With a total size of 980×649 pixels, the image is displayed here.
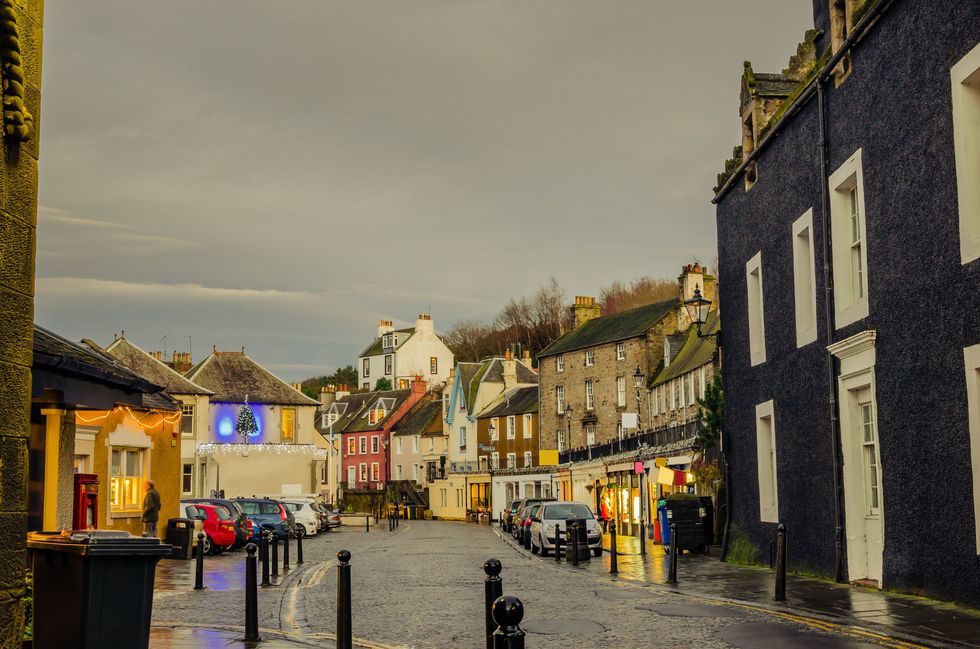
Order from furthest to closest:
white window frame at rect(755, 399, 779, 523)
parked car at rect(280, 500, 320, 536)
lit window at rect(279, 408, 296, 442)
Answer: lit window at rect(279, 408, 296, 442) < parked car at rect(280, 500, 320, 536) < white window frame at rect(755, 399, 779, 523)

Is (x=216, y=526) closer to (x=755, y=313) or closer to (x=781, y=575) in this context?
(x=755, y=313)

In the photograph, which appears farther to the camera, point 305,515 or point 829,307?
point 305,515

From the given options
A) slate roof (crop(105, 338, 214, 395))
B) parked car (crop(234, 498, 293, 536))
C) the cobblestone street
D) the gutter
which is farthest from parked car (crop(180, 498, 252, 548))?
slate roof (crop(105, 338, 214, 395))

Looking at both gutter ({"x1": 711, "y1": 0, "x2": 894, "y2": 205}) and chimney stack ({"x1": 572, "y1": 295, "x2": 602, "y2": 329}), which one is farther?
chimney stack ({"x1": 572, "y1": 295, "x2": 602, "y2": 329})

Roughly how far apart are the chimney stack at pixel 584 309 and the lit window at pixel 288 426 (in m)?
19.8

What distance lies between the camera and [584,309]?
74125mm

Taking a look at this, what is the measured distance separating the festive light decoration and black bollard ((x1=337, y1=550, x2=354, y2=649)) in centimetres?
5195

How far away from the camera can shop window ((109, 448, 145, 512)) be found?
28250mm

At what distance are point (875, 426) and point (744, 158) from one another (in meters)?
8.35

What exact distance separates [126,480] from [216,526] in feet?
13.4

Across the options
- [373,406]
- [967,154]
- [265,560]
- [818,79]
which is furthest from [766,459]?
[373,406]

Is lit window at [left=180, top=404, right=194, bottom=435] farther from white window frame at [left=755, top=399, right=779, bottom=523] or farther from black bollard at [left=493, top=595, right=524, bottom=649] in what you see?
black bollard at [left=493, top=595, right=524, bottom=649]

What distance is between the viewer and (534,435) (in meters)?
74.1

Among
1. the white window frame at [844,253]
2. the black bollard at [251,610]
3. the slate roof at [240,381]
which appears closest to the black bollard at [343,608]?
the black bollard at [251,610]
